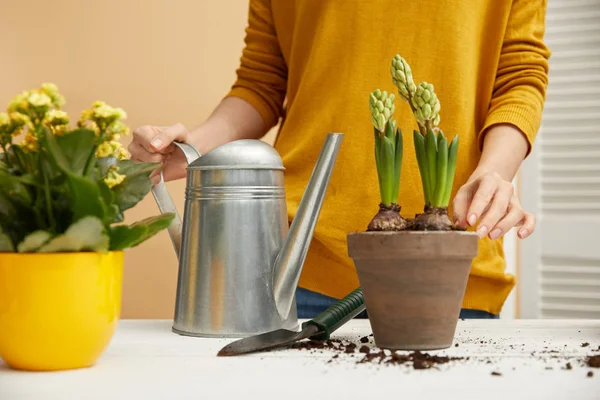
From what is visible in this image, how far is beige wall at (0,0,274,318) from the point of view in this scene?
1789mm

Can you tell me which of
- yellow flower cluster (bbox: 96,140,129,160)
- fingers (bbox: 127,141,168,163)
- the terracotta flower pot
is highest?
fingers (bbox: 127,141,168,163)

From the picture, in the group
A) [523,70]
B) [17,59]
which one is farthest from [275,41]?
[17,59]

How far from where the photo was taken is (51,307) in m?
0.51

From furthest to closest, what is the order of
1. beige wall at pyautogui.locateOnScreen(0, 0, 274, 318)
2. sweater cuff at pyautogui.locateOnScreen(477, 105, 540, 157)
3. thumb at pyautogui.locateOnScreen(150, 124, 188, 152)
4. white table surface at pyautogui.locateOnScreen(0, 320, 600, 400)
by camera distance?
beige wall at pyautogui.locateOnScreen(0, 0, 274, 318)
sweater cuff at pyautogui.locateOnScreen(477, 105, 540, 157)
thumb at pyautogui.locateOnScreen(150, 124, 188, 152)
white table surface at pyautogui.locateOnScreen(0, 320, 600, 400)

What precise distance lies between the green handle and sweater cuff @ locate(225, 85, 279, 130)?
0.54 meters

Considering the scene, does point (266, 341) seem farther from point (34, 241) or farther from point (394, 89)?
point (394, 89)

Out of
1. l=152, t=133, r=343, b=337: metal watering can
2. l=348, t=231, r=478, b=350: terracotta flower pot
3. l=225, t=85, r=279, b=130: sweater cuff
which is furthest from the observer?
l=225, t=85, r=279, b=130: sweater cuff

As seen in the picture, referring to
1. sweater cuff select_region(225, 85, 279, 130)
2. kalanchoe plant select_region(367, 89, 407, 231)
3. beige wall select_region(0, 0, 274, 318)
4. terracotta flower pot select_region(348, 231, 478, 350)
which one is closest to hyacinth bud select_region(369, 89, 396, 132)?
kalanchoe plant select_region(367, 89, 407, 231)

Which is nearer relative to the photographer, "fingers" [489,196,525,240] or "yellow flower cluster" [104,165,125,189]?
"yellow flower cluster" [104,165,125,189]

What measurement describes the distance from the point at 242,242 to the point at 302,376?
0.22 metres

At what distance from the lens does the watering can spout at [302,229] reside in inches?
26.4

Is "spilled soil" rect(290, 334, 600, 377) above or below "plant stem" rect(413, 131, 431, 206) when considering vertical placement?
below

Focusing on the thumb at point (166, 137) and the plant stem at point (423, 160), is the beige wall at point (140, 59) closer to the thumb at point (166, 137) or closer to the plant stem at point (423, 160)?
the thumb at point (166, 137)

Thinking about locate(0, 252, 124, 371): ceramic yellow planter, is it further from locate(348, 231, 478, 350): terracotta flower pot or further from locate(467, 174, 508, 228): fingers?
locate(467, 174, 508, 228): fingers
